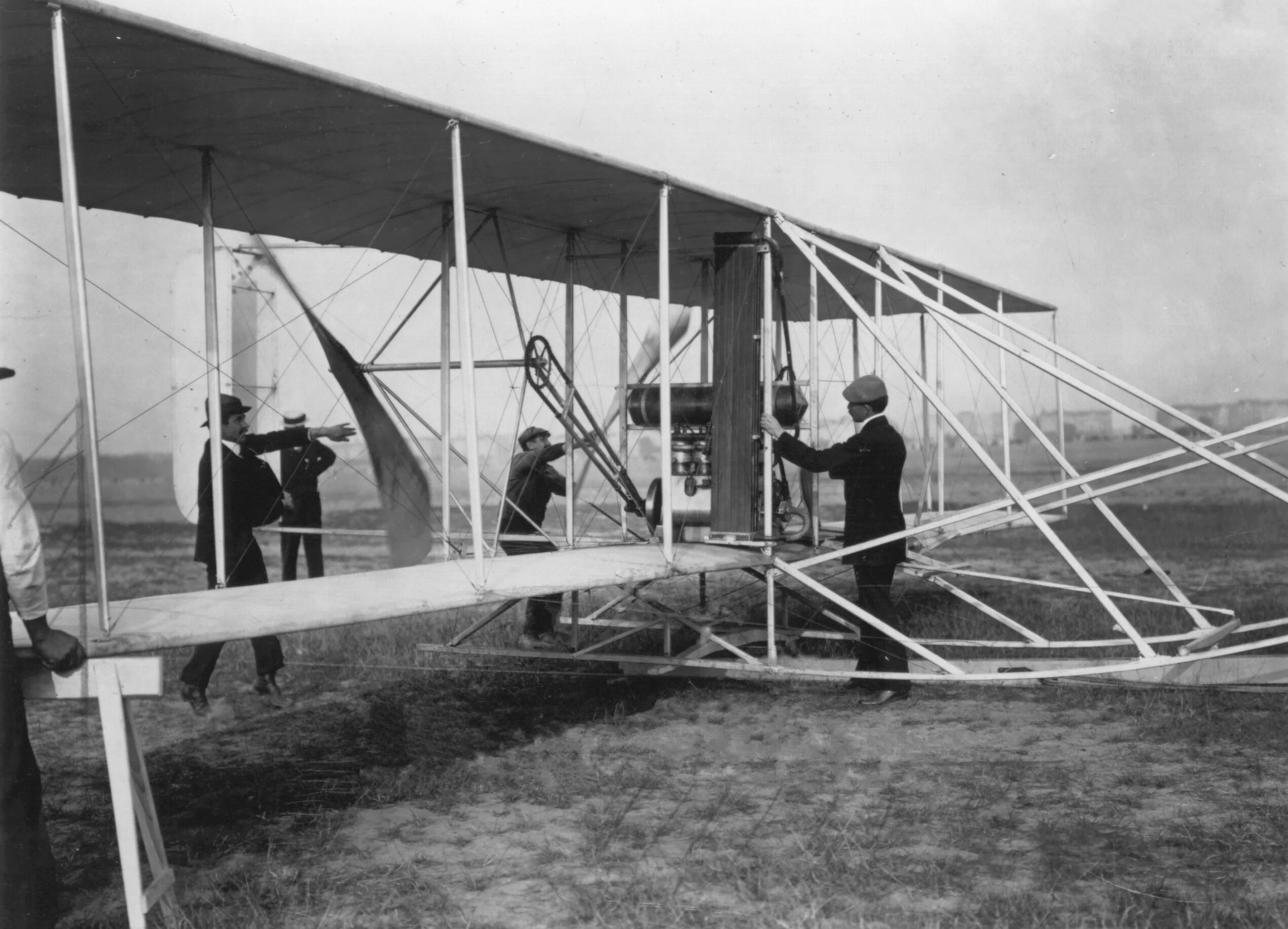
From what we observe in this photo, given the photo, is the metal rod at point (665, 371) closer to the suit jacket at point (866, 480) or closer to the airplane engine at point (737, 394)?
the airplane engine at point (737, 394)

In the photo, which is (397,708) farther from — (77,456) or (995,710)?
(995,710)

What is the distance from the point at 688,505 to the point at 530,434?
1.97 m

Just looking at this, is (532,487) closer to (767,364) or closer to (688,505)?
(688,505)

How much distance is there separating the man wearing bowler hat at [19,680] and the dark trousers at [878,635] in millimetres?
5030

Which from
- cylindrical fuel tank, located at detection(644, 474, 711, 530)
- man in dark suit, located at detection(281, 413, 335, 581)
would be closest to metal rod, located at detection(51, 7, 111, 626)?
cylindrical fuel tank, located at detection(644, 474, 711, 530)

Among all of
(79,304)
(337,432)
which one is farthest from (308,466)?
(79,304)

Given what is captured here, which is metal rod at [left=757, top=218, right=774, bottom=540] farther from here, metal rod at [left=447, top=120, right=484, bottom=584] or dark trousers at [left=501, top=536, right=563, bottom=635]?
metal rod at [left=447, top=120, right=484, bottom=584]

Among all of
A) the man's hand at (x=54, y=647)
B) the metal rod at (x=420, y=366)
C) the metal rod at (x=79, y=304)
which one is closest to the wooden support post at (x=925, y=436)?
the metal rod at (x=420, y=366)

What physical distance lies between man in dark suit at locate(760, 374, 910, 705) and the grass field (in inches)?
12.2

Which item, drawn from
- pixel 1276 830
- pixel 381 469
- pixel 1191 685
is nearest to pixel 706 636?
pixel 381 469

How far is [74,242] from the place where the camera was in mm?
3562

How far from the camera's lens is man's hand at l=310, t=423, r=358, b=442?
7.23 metres

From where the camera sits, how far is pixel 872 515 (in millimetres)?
7273

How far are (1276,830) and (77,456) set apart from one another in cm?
545
